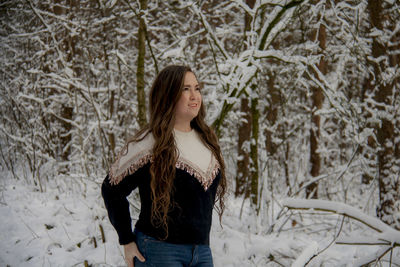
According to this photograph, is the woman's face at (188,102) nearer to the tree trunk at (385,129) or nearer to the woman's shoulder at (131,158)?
the woman's shoulder at (131,158)

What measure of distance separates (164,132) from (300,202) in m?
0.87

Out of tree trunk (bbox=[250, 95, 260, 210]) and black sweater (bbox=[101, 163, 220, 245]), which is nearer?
black sweater (bbox=[101, 163, 220, 245])

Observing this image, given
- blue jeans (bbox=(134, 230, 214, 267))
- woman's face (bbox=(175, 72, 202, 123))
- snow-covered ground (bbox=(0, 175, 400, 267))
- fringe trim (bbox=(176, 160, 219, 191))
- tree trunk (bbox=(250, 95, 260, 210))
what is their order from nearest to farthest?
blue jeans (bbox=(134, 230, 214, 267)) < fringe trim (bbox=(176, 160, 219, 191)) < woman's face (bbox=(175, 72, 202, 123)) < snow-covered ground (bbox=(0, 175, 400, 267)) < tree trunk (bbox=(250, 95, 260, 210))

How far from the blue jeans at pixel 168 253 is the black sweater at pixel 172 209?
0.10 feet

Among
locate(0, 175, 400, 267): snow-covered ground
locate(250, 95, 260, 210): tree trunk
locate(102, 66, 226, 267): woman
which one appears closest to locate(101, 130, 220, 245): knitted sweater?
locate(102, 66, 226, 267): woman

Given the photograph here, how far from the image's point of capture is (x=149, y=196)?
1725 mm

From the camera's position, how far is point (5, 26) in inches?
284

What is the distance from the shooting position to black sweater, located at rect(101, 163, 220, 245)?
169cm

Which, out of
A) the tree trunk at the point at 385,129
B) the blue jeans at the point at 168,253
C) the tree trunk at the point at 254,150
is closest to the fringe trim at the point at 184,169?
the blue jeans at the point at 168,253

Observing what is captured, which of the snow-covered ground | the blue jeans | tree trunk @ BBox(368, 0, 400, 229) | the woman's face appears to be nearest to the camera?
the blue jeans

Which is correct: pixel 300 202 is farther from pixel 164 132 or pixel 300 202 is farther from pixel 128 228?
pixel 128 228

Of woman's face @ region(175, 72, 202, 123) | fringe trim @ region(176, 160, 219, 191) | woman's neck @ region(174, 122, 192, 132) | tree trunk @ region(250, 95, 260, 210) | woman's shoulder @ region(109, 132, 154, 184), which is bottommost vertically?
tree trunk @ region(250, 95, 260, 210)

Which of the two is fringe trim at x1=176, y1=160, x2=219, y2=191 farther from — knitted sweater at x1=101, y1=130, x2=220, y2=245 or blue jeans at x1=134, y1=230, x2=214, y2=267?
blue jeans at x1=134, y1=230, x2=214, y2=267

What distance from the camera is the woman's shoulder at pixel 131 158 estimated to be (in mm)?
1691
